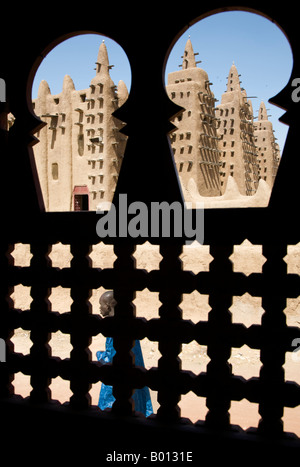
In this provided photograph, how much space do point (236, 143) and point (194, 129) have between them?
4994mm

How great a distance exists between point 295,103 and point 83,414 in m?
2.68

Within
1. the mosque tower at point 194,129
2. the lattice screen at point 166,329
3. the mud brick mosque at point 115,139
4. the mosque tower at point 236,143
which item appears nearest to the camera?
the lattice screen at point 166,329

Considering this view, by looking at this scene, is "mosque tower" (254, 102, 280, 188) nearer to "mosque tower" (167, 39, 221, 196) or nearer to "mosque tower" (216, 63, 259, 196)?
"mosque tower" (216, 63, 259, 196)

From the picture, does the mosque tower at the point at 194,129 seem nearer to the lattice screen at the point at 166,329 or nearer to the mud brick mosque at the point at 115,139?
the mud brick mosque at the point at 115,139

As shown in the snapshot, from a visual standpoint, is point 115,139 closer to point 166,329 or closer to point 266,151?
point 266,151

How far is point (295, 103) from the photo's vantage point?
9.23 feet

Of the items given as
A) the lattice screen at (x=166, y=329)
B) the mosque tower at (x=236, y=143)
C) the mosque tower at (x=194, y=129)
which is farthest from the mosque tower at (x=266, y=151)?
the lattice screen at (x=166, y=329)

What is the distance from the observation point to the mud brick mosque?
21422 mm

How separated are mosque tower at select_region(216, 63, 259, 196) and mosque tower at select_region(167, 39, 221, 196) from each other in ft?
9.16

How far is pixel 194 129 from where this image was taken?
2114 cm

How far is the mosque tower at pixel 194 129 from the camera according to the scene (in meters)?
21.2

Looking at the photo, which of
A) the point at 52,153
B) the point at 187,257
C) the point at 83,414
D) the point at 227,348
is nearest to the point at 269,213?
the point at 227,348

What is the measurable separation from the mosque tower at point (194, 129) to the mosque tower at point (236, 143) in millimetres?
2792

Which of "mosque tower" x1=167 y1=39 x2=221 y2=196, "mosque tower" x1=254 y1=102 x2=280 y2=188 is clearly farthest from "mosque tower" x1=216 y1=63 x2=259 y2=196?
"mosque tower" x1=254 y1=102 x2=280 y2=188
